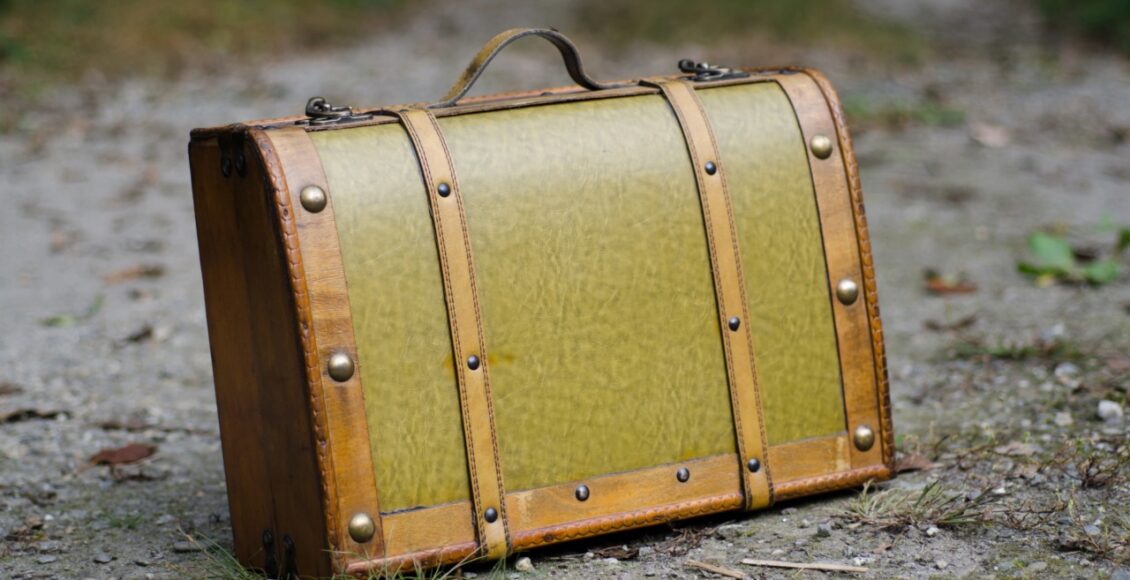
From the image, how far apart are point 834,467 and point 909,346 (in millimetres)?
1216

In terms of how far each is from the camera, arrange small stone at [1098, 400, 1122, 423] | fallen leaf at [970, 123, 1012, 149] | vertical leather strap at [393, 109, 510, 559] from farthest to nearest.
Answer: fallen leaf at [970, 123, 1012, 149] → small stone at [1098, 400, 1122, 423] → vertical leather strap at [393, 109, 510, 559]

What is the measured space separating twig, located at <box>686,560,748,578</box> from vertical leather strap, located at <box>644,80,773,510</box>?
19 centimetres

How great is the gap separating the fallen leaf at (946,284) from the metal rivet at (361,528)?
2.46 m

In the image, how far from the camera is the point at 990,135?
605 centimetres

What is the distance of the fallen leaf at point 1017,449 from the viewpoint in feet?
8.21

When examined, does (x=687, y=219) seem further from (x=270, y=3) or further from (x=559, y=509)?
(x=270, y=3)

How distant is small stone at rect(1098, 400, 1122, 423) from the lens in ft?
8.64

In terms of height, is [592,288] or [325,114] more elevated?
[325,114]

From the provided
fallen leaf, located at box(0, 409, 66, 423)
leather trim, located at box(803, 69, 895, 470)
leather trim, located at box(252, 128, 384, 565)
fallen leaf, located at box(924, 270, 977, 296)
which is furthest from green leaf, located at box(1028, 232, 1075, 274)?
fallen leaf, located at box(0, 409, 66, 423)

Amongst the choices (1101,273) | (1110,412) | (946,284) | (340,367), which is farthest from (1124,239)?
(340,367)

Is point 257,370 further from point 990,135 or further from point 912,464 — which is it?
point 990,135

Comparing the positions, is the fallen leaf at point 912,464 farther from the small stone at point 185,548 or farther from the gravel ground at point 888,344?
the small stone at point 185,548

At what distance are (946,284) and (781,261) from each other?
184 cm

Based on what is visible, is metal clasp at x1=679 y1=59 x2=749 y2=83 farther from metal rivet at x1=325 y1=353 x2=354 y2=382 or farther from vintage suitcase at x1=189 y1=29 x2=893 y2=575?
metal rivet at x1=325 y1=353 x2=354 y2=382
